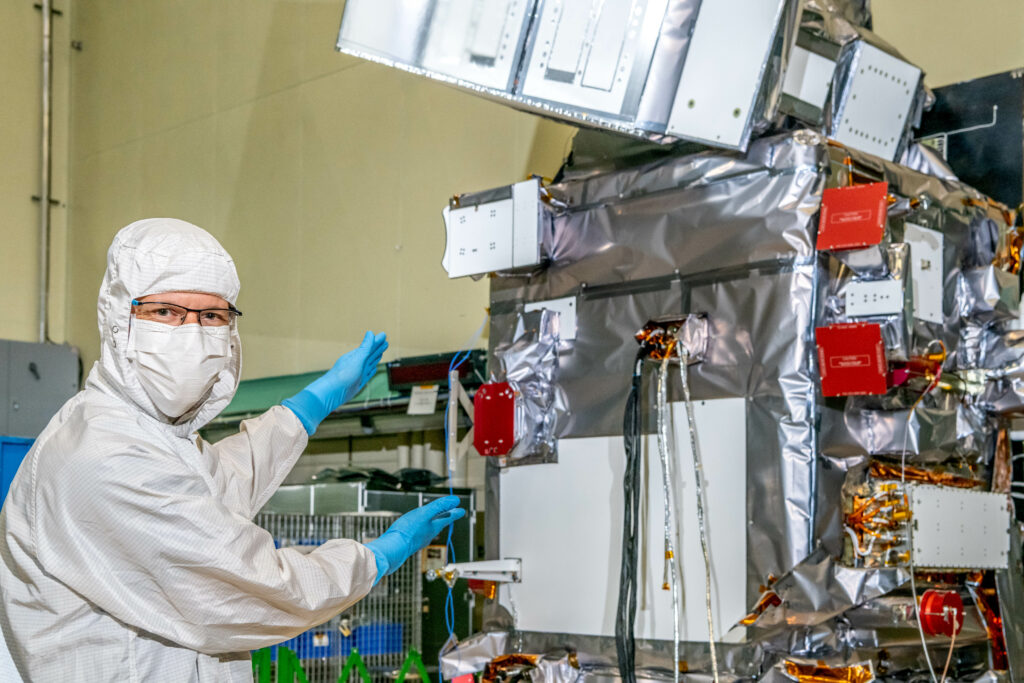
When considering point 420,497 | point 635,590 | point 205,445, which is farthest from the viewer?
point 420,497

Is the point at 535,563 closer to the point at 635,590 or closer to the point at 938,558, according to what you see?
the point at 635,590

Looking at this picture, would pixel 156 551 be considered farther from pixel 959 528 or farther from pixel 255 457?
pixel 959 528

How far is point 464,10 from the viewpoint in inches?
140

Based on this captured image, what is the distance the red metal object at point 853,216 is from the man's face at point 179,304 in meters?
1.73

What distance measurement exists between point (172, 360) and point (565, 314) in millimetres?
1792

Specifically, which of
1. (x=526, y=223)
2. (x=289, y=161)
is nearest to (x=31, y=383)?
(x=289, y=161)

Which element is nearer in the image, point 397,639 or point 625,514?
point 625,514

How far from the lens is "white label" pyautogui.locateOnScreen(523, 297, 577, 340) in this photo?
12.4 ft

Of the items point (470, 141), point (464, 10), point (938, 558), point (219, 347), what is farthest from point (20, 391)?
point (938, 558)

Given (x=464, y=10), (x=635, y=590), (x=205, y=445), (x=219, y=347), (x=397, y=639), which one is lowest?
(x=397, y=639)

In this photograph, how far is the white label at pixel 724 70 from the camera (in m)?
3.27

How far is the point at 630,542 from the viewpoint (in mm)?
3387

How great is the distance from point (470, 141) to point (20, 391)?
4.08m

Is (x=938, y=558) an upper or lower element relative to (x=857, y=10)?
lower
